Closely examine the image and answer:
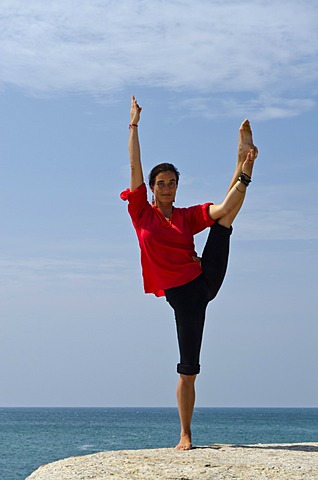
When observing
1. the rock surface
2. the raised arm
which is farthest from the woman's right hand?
the rock surface

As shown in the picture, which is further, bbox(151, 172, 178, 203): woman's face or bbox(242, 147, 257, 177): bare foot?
bbox(151, 172, 178, 203): woman's face

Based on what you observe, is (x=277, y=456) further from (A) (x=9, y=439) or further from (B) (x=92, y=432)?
(B) (x=92, y=432)

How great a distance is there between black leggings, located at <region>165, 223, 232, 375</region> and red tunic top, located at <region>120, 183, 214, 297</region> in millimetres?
77

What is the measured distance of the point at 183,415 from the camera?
8008mm

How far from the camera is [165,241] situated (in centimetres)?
802

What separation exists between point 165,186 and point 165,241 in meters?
0.53

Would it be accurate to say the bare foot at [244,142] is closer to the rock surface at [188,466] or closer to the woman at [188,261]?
the woman at [188,261]

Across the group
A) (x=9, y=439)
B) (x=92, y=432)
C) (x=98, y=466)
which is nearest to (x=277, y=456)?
(x=98, y=466)

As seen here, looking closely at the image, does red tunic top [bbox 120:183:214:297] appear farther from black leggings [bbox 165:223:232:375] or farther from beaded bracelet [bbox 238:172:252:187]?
beaded bracelet [bbox 238:172:252:187]

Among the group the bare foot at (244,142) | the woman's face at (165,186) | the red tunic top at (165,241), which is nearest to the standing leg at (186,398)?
the red tunic top at (165,241)

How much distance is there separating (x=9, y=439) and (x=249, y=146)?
6620cm

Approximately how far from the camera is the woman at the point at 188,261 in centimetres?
795

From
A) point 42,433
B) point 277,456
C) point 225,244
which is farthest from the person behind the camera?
point 42,433

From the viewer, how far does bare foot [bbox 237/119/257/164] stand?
8.01 m
